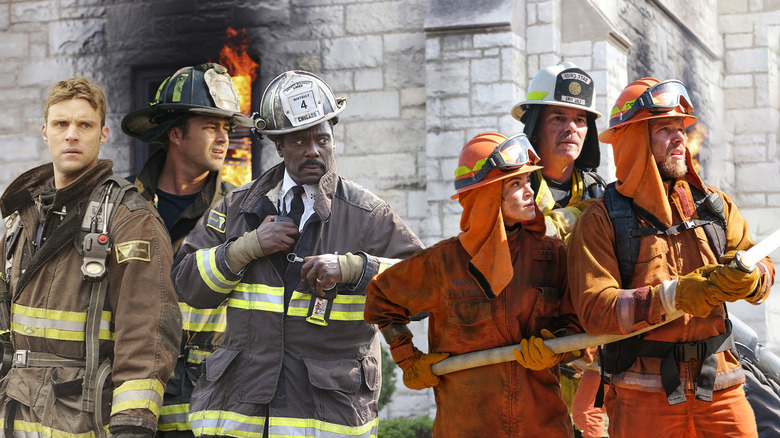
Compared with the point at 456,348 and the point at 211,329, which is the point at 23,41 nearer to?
the point at 211,329

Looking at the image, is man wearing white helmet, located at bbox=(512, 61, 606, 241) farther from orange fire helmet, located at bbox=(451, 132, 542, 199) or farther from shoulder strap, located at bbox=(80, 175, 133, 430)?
shoulder strap, located at bbox=(80, 175, 133, 430)

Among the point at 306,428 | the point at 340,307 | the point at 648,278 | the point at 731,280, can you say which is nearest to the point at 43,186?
the point at 340,307

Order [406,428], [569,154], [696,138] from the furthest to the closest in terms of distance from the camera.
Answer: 1. [696,138]
2. [406,428]
3. [569,154]

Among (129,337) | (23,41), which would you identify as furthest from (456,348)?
(23,41)

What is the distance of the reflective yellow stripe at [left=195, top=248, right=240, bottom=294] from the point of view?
4238 mm

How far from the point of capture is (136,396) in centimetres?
419

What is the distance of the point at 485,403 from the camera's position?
386 centimetres

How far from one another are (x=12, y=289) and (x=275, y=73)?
547 centimetres

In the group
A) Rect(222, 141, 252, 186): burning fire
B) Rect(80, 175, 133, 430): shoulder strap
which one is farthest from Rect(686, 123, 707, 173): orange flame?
Rect(80, 175, 133, 430): shoulder strap

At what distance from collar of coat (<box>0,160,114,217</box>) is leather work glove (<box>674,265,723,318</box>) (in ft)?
8.55

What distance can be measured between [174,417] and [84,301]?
767 millimetres

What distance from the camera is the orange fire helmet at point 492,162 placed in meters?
3.89

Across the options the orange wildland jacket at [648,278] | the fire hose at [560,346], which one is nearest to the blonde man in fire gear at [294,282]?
the fire hose at [560,346]

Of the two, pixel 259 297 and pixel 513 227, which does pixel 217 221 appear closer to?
pixel 259 297
